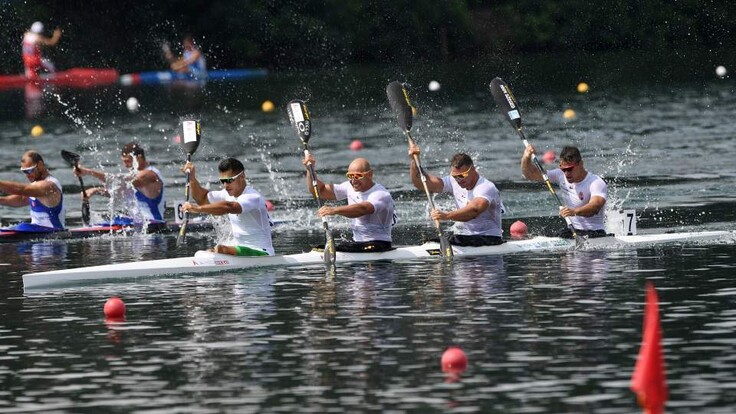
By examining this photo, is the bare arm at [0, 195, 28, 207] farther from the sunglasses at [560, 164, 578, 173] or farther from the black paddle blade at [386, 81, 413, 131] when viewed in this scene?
the sunglasses at [560, 164, 578, 173]

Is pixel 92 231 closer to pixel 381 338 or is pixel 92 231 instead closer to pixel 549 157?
pixel 381 338

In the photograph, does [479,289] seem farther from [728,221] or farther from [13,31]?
[13,31]

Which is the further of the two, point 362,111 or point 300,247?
point 362,111

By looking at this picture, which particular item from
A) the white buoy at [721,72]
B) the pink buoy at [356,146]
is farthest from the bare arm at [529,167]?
the white buoy at [721,72]

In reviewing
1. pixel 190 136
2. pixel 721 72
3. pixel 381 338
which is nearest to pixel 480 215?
pixel 190 136

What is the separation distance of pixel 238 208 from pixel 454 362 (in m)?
6.48

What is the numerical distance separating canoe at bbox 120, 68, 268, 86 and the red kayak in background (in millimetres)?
838

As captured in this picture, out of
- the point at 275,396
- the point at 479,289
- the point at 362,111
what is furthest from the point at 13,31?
the point at 275,396

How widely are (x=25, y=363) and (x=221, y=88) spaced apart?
49994mm

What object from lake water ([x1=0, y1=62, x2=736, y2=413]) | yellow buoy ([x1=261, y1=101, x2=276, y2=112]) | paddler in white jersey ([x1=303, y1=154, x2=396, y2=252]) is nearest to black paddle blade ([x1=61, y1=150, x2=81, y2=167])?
lake water ([x1=0, y1=62, x2=736, y2=413])

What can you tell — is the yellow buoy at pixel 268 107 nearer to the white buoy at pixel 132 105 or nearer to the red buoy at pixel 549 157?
the white buoy at pixel 132 105

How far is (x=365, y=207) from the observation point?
2009cm

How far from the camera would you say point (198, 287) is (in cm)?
1867

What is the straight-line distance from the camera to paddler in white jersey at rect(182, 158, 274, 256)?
62.9 feet
